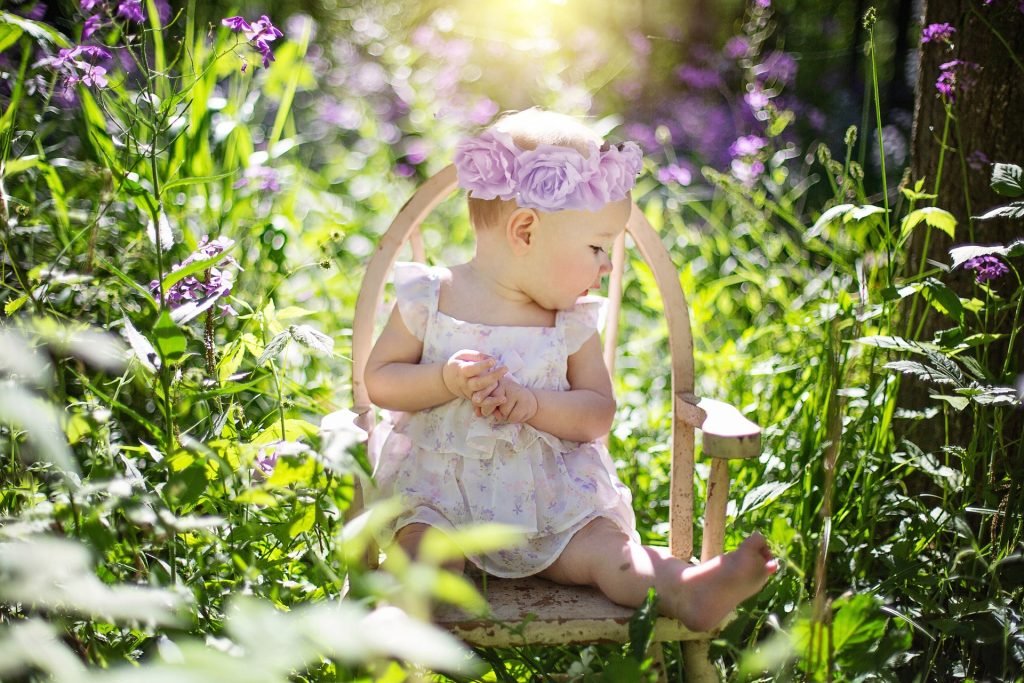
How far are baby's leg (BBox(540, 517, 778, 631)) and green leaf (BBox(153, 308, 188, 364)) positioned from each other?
0.70 m

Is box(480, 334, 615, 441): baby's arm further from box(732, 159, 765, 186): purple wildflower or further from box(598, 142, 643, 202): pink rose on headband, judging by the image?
box(732, 159, 765, 186): purple wildflower

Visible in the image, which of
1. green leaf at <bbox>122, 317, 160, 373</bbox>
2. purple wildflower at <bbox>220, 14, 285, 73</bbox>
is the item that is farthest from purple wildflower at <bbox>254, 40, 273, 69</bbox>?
green leaf at <bbox>122, 317, 160, 373</bbox>

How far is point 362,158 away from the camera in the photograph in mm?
3994

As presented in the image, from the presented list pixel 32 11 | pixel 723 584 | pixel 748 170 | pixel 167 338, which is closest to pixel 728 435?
pixel 723 584

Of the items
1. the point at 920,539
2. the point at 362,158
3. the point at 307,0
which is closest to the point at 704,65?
the point at 307,0

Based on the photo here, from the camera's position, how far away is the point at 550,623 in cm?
138

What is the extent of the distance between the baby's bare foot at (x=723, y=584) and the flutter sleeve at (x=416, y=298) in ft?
2.09

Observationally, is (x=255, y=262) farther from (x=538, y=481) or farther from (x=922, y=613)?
(x=922, y=613)

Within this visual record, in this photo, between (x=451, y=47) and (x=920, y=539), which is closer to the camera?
(x=920, y=539)

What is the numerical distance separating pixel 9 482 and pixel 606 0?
205 inches

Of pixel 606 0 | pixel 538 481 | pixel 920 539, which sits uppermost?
pixel 606 0

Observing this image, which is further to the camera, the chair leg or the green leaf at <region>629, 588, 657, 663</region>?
the chair leg

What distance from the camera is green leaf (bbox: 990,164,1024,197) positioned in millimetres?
1455

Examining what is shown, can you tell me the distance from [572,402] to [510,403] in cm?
14
